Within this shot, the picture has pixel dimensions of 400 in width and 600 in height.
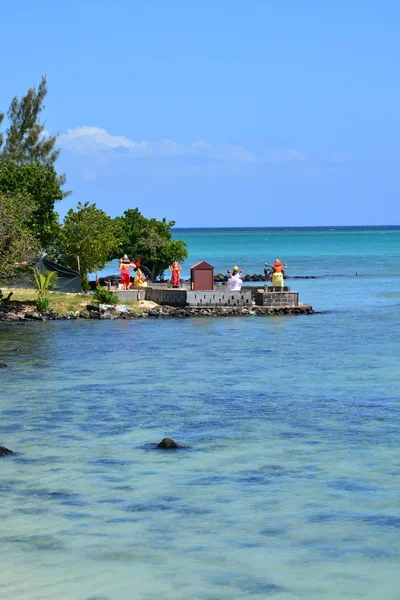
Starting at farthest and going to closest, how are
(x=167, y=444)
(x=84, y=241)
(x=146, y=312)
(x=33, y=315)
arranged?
(x=84, y=241) → (x=146, y=312) → (x=33, y=315) → (x=167, y=444)

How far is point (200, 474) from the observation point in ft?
70.0

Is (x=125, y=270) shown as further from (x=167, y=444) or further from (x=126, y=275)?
(x=167, y=444)

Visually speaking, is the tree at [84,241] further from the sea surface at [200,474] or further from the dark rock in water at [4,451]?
the dark rock in water at [4,451]

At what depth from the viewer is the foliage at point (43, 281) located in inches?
2249

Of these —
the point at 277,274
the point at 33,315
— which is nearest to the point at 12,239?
the point at 33,315

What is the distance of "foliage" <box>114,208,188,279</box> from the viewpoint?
78688 millimetres

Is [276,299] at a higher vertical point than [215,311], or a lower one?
higher

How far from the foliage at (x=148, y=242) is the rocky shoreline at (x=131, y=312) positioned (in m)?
20.6

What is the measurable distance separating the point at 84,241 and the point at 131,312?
9410 mm

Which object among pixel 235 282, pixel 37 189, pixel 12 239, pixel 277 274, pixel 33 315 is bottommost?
pixel 33 315

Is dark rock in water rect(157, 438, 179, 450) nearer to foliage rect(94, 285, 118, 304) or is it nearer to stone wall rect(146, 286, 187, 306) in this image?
foliage rect(94, 285, 118, 304)

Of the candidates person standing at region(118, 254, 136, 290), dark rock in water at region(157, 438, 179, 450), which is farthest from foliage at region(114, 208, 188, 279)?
dark rock in water at region(157, 438, 179, 450)

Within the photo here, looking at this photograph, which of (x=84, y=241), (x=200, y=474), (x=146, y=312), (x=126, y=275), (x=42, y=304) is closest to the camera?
(x=200, y=474)

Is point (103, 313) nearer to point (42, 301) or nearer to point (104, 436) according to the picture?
point (42, 301)
